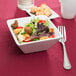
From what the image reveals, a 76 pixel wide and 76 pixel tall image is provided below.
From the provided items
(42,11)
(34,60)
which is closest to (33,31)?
(34,60)

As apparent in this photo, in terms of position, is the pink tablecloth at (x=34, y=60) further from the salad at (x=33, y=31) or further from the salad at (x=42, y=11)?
the salad at (x=42, y=11)

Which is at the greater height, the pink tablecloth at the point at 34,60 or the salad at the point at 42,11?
the salad at the point at 42,11

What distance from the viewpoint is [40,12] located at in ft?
3.29

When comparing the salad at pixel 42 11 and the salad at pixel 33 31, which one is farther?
the salad at pixel 42 11

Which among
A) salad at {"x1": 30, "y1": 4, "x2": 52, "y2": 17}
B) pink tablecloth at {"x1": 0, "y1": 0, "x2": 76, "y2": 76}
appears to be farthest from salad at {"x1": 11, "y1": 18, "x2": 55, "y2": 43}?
salad at {"x1": 30, "y1": 4, "x2": 52, "y2": 17}

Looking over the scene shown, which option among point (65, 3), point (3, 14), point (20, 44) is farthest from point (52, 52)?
point (3, 14)

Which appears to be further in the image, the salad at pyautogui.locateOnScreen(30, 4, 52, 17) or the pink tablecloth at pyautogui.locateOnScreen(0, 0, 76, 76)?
the salad at pyautogui.locateOnScreen(30, 4, 52, 17)

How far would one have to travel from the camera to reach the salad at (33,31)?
72cm

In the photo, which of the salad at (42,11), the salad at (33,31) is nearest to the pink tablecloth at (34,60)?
the salad at (33,31)

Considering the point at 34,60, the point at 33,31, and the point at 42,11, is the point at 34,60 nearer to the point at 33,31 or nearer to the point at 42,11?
the point at 33,31

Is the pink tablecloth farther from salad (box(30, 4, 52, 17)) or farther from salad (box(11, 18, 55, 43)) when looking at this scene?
salad (box(30, 4, 52, 17))

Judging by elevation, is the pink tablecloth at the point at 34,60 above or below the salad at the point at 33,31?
below

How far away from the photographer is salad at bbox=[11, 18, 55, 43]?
715mm

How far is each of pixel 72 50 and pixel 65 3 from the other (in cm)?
30
